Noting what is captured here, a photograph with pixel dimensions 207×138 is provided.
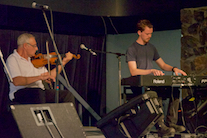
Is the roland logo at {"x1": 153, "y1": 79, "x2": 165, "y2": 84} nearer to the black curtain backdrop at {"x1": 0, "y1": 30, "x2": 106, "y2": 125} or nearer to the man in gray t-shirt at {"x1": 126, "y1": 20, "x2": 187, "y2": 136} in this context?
the man in gray t-shirt at {"x1": 126, "y1": 20, "x2": 187, "y2": 136}

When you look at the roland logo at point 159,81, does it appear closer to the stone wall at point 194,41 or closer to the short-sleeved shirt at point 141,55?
the short-sleeved shirt at point 141,55

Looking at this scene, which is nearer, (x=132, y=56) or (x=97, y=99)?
(x=132, y=56)

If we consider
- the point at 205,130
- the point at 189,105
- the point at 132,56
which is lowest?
→ the point at 205,130

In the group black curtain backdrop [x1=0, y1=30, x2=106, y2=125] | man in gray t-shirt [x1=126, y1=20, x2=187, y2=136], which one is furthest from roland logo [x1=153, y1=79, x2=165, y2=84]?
black curtain backdrop [x1=0, y1=30, x2=106, y2=125]

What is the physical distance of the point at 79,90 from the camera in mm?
4832

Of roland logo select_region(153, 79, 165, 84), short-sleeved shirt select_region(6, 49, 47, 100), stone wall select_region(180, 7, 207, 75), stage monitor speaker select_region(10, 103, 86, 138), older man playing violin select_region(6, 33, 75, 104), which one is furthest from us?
stone wall select_region(180, 7, 207, 75)

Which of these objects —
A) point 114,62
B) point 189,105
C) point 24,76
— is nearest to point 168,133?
point 189,105

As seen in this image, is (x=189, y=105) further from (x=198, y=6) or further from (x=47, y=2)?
(x=47, y=2)

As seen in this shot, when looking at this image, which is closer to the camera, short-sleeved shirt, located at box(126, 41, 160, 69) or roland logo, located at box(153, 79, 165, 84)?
roland logo, located at box(153, 79, 165, 84)

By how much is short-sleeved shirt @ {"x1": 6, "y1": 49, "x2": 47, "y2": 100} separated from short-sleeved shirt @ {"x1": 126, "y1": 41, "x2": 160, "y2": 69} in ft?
3.46

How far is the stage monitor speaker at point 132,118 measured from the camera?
1.99 meters

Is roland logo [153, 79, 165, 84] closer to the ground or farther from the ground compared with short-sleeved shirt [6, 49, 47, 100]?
closer to the ground

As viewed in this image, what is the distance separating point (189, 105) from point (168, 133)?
0.66 metres

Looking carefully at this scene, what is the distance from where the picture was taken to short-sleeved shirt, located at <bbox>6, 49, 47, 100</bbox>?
9.32 feet
